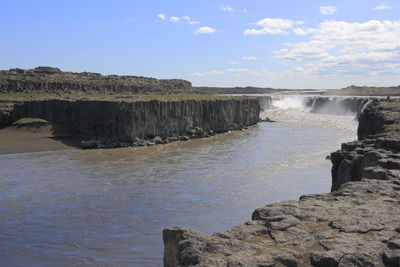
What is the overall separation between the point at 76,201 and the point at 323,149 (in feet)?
78.2

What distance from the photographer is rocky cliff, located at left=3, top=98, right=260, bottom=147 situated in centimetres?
4328

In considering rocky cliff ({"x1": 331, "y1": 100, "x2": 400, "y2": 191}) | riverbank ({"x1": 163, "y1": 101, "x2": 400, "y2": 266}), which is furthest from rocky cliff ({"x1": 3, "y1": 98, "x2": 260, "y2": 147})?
riverbank ({"x1": 163, "y1": 101, "x2": 400, "y2": 266})

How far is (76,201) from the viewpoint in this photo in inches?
813

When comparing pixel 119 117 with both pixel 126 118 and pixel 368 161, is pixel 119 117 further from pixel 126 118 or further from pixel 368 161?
pixel 368 161

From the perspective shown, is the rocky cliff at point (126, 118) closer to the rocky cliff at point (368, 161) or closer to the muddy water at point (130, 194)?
the muddy water at point (130, 194)

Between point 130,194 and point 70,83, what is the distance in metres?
48.6

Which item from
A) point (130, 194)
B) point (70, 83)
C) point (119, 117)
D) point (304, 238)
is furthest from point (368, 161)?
point (70, 83)

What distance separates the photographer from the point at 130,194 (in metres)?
22.0

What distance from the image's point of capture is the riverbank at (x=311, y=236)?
6988mm

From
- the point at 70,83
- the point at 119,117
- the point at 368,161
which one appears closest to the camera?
the point at 368,161

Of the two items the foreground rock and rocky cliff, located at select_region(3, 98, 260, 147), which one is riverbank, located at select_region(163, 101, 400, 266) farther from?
rocky cliff, located at select_region(3, 98, 260, 147)

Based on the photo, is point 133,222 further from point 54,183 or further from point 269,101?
point 269,101

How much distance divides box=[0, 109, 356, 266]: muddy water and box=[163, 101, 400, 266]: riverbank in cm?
539

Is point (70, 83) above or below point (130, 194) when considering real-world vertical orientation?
above
